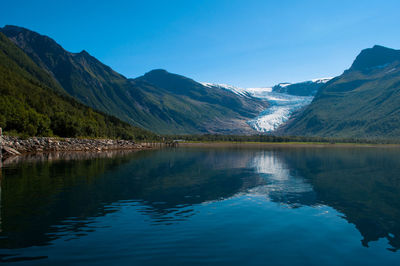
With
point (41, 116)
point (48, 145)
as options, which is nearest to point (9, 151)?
point (48, 145)

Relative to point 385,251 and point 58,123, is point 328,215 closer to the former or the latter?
point 385,251

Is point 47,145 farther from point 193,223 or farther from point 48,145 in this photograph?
point 193,223

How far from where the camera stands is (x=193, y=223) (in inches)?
752

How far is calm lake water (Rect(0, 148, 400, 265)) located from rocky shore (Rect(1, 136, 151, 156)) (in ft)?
137

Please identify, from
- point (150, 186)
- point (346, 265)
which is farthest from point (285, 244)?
point (150, 186)

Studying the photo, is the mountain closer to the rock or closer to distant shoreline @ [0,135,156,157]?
distant shoreline @ [0,135,156,157]

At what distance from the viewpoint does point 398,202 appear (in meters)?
26.9

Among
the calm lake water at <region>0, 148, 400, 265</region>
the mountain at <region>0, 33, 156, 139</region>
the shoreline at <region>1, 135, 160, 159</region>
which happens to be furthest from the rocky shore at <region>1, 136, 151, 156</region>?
the calm lake water at <region>0, 148, 400, 265</region>

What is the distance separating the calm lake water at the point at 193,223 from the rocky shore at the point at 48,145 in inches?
1644

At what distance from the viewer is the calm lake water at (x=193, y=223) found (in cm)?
1414

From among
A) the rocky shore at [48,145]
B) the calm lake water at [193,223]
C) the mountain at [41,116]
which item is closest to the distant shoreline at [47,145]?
the rocky shore at [48,145]

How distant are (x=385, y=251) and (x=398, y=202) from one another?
13902 millimetres

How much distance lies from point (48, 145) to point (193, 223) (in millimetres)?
74169

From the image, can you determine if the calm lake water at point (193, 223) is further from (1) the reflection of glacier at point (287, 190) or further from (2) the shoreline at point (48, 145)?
(2) the shoreline at point (48, 145)
